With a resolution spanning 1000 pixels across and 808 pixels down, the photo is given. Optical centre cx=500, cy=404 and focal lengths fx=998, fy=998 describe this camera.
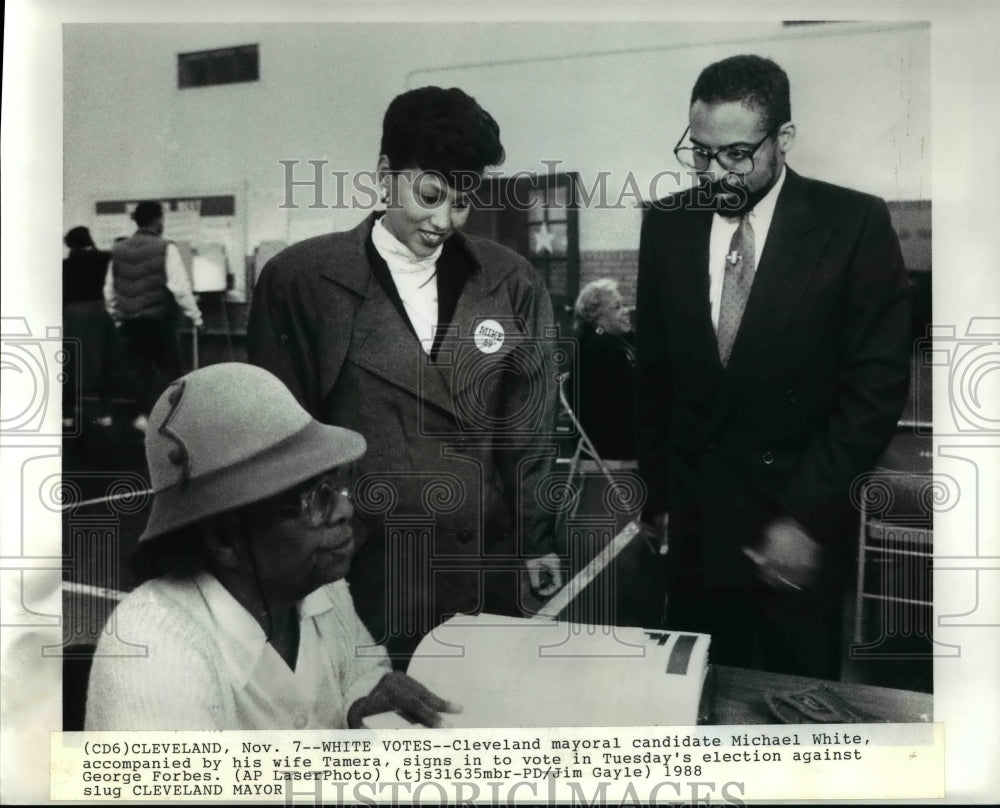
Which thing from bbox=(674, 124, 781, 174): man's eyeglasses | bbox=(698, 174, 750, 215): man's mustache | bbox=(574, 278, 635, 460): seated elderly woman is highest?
bbox=(674, 124, 781, 174): man's eyeglasses

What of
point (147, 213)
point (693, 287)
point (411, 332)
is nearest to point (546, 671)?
point (411, 332)

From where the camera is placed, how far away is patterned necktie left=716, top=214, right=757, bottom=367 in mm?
3330

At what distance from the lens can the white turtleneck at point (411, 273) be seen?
10.9ft

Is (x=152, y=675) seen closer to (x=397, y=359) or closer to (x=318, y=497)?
(x=318, y=497)

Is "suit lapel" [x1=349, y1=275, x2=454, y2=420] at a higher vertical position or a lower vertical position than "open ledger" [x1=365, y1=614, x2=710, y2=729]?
higher

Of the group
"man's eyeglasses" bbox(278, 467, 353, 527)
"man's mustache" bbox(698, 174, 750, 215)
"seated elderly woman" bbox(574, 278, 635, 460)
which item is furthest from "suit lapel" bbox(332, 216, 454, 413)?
"man's mustache" bbox(698, 174, 750, 215)

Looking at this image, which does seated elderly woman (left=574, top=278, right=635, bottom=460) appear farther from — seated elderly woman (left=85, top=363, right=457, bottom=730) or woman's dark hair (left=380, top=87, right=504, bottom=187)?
seated elderly woman (left=85, top=363, right=457, bottom=730)

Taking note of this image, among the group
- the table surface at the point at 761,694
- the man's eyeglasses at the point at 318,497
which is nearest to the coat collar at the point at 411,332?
the man's eyeglasses at the point at 318,497

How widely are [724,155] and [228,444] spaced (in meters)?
1.88

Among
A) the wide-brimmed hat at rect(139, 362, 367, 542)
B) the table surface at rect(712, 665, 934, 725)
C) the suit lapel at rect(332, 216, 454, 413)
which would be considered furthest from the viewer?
the table surface at rect(712, 665, 934, 725)

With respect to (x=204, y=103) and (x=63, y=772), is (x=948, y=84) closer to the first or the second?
(x=204, y=103)

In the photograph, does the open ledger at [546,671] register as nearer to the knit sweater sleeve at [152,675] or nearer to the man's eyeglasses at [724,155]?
the knit sweater sleeve at [152,675]

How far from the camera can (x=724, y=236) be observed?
3.34 metres

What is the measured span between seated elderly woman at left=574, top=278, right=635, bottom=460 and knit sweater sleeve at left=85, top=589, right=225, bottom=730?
4.79 ft
